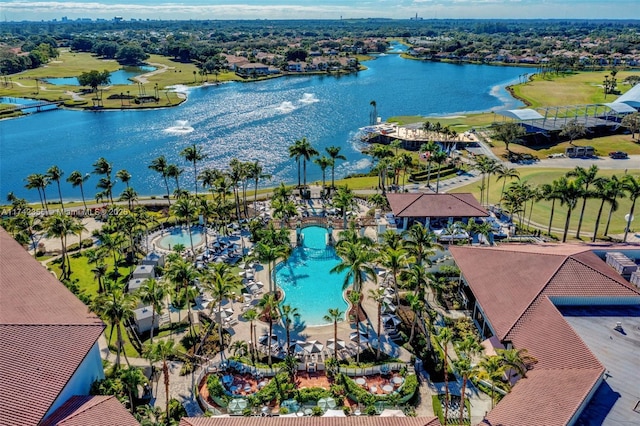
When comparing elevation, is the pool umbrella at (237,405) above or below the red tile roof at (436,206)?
below

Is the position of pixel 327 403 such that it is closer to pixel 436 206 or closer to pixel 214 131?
pixel 436 206

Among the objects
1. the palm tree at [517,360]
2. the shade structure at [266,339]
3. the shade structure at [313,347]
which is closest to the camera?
the palm tree at [517,360]

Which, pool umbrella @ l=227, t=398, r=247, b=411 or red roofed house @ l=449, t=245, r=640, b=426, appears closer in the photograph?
red roofed house @ l=449, t=245, r=640, b=426

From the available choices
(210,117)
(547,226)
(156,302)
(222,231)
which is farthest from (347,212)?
(210,117)

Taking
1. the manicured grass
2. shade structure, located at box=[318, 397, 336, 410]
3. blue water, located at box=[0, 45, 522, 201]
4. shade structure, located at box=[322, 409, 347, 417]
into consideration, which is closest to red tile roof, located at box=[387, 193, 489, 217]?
the manicured grass

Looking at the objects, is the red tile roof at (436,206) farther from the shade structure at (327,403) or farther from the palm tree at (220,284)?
the shade structure at (327,403)

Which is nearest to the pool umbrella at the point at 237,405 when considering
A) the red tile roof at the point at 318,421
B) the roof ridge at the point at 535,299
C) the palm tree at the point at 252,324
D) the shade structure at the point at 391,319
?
the red tile roof at the point at 318,421

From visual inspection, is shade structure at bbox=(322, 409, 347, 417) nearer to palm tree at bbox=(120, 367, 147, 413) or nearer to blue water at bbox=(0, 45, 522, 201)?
palm tree at bbox=(120, 367, 147, 413)
